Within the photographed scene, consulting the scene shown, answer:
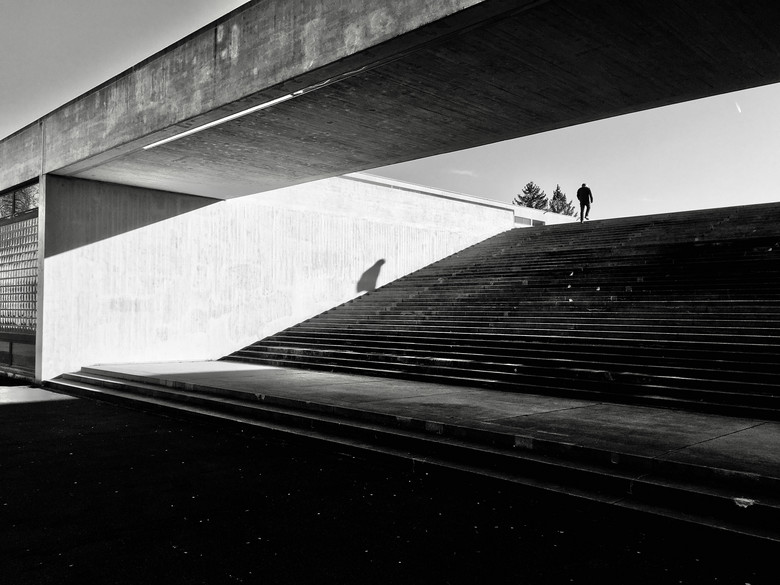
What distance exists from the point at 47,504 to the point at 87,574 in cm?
153

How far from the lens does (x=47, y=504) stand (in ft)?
14.8

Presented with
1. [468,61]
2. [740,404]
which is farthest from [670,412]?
[468,61]

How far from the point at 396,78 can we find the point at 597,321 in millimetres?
5802

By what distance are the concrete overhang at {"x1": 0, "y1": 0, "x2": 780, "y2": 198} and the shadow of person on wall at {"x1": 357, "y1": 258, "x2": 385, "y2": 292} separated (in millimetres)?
6129

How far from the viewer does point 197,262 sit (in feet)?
44.4

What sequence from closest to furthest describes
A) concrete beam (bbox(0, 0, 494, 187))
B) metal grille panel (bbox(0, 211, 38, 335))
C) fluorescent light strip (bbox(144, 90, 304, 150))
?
1. concrete beam (bbox(0, 0, 494, 187))
2. fluorescent light strip (bbox(144, 90, 304, 150))
3. metal grille panel (bbox(0, 211, 38, 335))

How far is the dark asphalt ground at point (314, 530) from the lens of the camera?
330cm

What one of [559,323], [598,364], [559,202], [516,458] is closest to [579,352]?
[598,364]

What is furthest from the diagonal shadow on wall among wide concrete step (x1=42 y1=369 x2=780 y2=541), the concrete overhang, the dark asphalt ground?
the dark asphalt ground

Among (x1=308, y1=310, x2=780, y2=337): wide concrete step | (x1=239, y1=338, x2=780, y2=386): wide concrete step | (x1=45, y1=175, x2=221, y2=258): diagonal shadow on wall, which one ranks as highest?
(x1=45, y1=175, x2=221, y2=258): diagonal shadow on wall

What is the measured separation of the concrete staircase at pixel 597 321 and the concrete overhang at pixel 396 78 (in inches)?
135

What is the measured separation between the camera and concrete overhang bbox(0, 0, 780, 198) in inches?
223

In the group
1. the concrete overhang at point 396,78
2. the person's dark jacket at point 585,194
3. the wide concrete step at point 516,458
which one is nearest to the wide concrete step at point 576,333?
the concrete overhang at point 396,78

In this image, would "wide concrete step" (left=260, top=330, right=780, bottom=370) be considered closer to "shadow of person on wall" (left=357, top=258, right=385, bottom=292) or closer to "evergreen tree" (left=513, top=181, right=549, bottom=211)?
"shadow of person on wall" (left=357, top=258, right=385, bottom=292)
